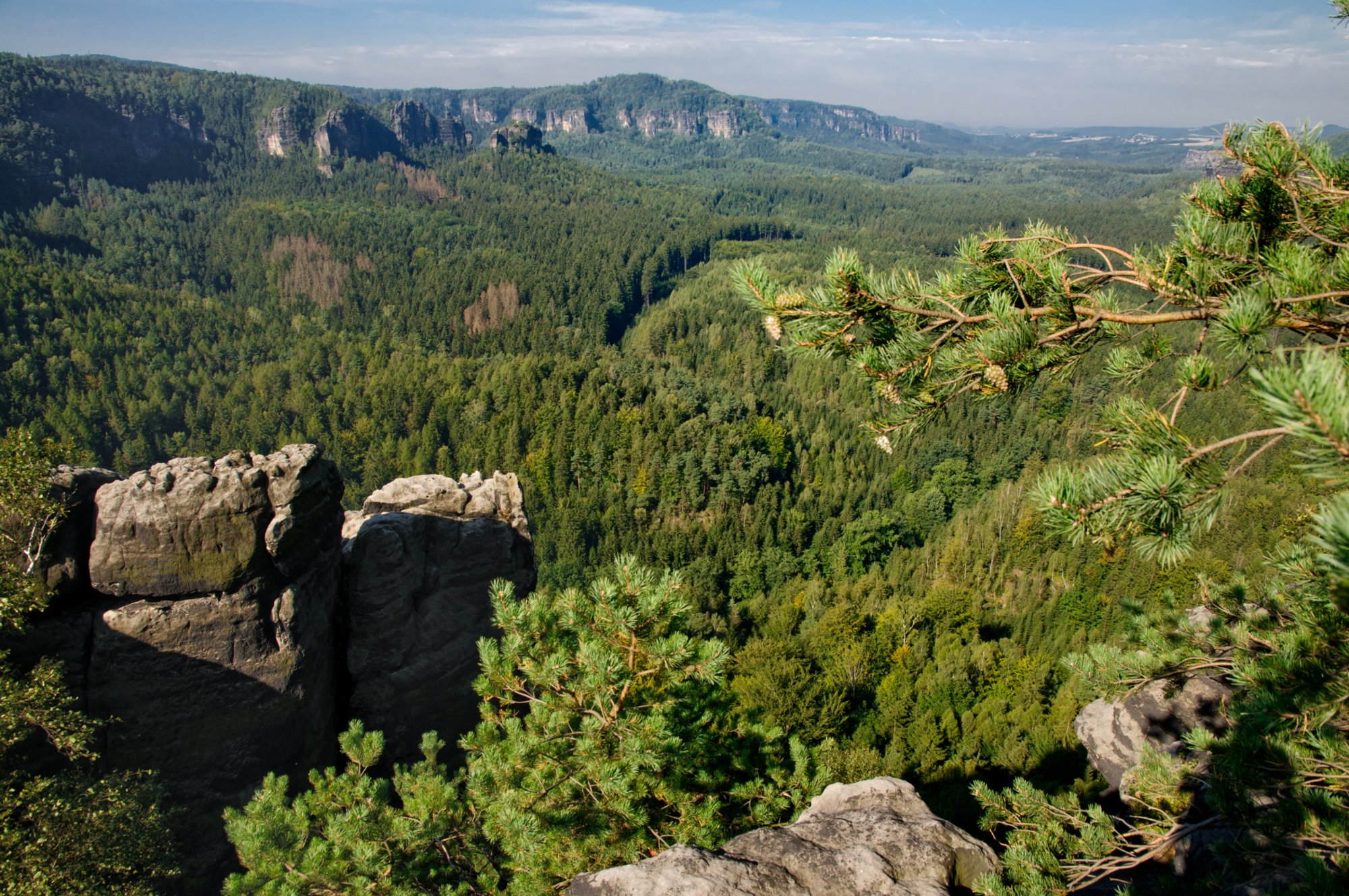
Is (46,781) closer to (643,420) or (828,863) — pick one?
(828,863)

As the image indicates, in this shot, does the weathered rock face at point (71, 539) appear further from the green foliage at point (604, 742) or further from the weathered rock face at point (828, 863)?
the weathered rock face at point (828, 863)

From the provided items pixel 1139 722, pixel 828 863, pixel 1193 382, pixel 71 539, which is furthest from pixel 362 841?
pixel 1139 722

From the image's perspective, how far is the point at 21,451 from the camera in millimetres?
10930

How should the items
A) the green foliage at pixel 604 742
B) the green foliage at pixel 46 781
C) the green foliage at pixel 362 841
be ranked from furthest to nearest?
the green foliage at pixel 46 781 → the green foliage at pixel 362 841 → the green foliage at pixel 604 742

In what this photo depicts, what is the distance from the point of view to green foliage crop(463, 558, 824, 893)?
7344 millimetres

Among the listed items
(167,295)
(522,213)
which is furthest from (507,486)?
(522,213)

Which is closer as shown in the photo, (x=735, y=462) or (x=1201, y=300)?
(x=1201, y=300)

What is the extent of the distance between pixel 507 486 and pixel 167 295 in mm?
107031

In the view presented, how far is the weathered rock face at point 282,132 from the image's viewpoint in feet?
630

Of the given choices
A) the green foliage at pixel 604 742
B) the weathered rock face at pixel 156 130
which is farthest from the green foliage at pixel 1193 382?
the weathered rock face at pixel 156 130

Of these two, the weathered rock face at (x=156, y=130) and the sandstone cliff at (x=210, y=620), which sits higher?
the weathered rock face at (x=156, y=130)

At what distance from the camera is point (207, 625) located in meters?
12.8

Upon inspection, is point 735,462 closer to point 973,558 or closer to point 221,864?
point 973,558

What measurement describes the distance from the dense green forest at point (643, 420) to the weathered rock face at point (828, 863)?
2.58m
